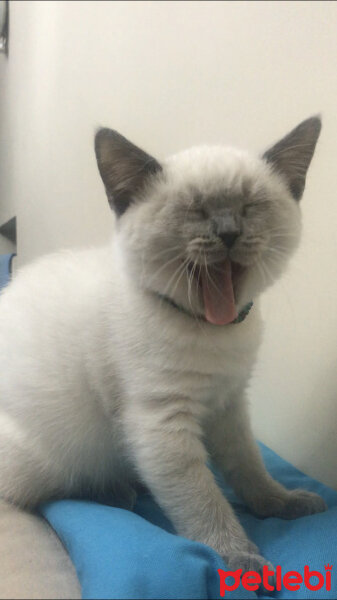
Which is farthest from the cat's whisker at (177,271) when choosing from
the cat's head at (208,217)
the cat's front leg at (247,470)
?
the cat's front leg at (247,470)

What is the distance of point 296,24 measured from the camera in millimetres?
917

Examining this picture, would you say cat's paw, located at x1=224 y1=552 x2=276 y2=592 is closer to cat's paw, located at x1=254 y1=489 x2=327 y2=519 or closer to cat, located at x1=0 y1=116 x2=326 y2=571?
cat, located at x1=0 y1=116 x2=326 y2=571

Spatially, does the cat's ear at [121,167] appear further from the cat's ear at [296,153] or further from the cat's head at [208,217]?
the cat's ear at [296,153]

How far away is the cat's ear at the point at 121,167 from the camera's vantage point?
0.73 m

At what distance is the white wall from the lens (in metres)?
0.94

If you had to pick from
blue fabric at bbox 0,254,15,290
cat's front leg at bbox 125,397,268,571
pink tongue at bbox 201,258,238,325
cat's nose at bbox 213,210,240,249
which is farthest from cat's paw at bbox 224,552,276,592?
blue fabric at bbox 0,254,15,290

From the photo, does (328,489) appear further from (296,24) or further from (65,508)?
(296,24)

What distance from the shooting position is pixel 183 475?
0.73 m

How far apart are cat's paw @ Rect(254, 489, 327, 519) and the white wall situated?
0.11 meters

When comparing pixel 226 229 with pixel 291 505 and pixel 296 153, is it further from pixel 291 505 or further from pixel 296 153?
pixel 291 505

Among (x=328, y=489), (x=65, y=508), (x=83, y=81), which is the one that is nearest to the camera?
(x=65, y=508)

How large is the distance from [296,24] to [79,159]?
930 mm

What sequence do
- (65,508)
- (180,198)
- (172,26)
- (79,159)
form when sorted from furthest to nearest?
(79,159) < (172,26) < (65,508) < (180,198)

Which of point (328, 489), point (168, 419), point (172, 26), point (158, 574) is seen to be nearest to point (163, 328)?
point (168, 419)
